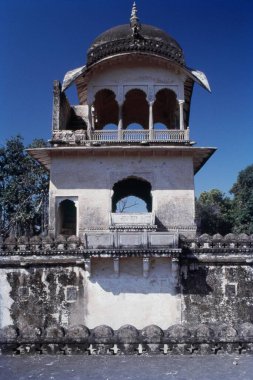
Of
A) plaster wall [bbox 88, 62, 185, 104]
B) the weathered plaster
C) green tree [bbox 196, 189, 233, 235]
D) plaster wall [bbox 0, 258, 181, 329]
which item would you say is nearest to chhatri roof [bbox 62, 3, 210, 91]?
plaster wall [bbox 88, 62, 185, 104]

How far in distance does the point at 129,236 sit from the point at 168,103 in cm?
873

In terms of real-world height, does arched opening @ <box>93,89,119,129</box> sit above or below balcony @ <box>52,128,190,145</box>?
above

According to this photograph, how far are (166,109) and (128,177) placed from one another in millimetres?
5749

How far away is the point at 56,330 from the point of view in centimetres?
588

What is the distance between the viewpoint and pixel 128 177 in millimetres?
16422

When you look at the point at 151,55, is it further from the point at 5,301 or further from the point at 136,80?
the point at 5,301

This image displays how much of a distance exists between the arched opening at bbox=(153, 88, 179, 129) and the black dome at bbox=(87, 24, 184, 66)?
182 cm

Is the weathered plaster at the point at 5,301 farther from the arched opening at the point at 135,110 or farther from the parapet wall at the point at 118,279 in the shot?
the arched opening at the point at 135,110

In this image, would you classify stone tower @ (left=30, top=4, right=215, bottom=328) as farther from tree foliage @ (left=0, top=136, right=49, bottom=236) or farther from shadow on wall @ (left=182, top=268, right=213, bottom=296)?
tree foliage @ (left=0, top=136, right=49, bottom=236)

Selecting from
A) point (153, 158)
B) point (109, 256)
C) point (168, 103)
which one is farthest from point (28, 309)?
point (168, 103)

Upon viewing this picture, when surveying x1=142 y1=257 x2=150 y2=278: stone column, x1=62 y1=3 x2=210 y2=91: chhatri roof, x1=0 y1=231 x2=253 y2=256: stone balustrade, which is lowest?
x1=142 y1=257 x2=150 y2=278: stone column

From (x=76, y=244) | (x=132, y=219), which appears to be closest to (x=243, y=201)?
(x=132, y=219)

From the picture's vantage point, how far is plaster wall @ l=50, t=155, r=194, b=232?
1608 centimetres

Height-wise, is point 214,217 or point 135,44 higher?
point 135,44
